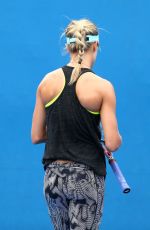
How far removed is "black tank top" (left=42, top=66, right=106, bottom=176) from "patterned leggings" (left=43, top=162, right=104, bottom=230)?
0.11 ft

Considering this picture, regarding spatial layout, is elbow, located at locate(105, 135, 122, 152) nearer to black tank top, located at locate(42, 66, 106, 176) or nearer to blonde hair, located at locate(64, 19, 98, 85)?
black tank top, located at locate(42, 66, 106, 176)

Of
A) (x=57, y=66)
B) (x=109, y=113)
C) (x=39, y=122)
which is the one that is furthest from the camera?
(x=57, y=66)

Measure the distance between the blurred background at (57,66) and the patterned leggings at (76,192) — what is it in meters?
1.57

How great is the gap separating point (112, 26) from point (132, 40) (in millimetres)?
162

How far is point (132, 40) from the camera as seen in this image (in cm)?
416

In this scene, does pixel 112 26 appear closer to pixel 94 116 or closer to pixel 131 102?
pixel 131 102

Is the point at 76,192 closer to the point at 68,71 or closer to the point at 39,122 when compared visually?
the point at 39,122

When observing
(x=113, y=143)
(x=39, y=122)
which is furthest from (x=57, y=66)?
(x=113, y=143)

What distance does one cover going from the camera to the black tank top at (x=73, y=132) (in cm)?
255

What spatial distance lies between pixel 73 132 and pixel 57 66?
1.64m

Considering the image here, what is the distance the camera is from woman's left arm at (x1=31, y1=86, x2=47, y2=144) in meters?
2.71

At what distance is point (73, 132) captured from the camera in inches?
101

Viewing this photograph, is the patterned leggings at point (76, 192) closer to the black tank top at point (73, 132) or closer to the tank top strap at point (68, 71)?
the black tank top at point (73, 132)

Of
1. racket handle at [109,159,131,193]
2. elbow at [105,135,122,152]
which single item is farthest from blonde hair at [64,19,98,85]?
racket handle at [109,159,131,193]
